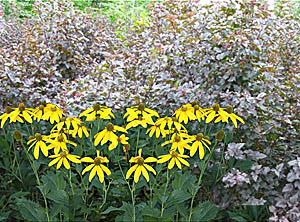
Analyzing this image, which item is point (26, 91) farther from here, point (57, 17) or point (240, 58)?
point (240, 58)

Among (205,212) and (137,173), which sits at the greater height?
(137,173)

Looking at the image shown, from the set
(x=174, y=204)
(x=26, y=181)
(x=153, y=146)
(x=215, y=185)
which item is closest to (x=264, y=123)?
(x=215, y=185)

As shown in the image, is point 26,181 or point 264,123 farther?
point 264,123

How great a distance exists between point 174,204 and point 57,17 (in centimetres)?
223

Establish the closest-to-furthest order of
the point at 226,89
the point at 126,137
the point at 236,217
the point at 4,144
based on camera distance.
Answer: the point at 126,137 → the point at 236,217 → the point at 4,144 → the point at 226,89

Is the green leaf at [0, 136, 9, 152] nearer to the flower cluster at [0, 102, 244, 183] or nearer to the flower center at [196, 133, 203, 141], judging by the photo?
the flower cluster at [0, 102, 244, 183]

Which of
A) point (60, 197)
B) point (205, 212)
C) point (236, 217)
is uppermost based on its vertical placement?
point (60, 197)

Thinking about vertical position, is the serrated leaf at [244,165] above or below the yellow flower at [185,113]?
below

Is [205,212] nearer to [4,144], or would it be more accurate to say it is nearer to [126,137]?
[126,137]

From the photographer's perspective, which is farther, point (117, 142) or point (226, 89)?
point (226, 89)

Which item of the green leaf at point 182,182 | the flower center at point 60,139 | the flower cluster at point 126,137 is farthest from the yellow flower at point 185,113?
the flower center at point 60,139

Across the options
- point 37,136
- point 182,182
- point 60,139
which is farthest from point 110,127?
point 182,182

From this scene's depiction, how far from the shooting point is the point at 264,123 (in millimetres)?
2291

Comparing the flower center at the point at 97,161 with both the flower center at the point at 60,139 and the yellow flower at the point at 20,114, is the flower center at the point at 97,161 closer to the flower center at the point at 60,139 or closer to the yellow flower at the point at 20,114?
the flower center at the point at 60,139
